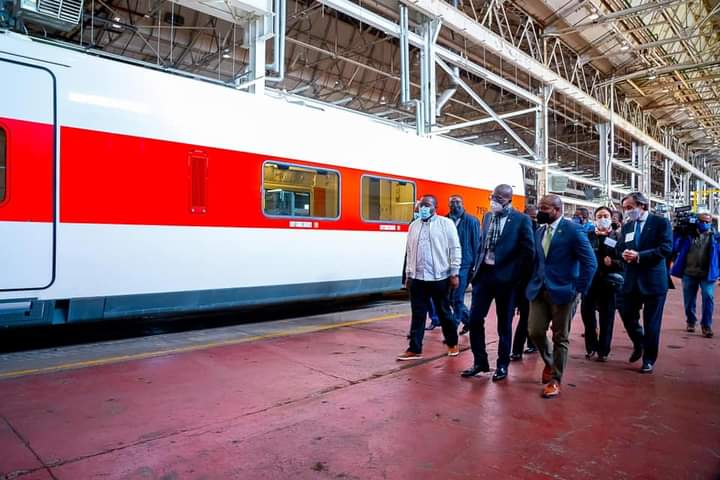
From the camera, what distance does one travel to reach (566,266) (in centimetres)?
409

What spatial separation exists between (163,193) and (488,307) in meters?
3.66

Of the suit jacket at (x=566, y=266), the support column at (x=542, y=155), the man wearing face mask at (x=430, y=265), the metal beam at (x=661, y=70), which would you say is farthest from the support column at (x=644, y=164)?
the suit jacket at (x=566, y=266)

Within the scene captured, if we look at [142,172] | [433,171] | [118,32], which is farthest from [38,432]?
[118,32]

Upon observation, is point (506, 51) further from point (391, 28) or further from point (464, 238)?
point (464, 238)

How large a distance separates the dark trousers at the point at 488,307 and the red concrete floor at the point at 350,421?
11.6 inches

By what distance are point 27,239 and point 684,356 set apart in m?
6.86

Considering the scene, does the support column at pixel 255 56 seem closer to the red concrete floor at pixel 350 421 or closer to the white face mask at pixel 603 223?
the red concrete floor at pixel 350 421

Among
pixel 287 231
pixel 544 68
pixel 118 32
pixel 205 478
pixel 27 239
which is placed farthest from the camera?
pixel 544 68

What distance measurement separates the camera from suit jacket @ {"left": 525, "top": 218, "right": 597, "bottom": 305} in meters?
4.03

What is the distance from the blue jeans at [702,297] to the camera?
21.8ft

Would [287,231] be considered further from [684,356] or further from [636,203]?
[684,356]

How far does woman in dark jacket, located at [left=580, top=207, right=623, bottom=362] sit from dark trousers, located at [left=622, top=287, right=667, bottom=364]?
19 cm

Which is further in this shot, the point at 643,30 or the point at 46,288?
the point at 643,30

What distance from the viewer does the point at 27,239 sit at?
15.4ft
